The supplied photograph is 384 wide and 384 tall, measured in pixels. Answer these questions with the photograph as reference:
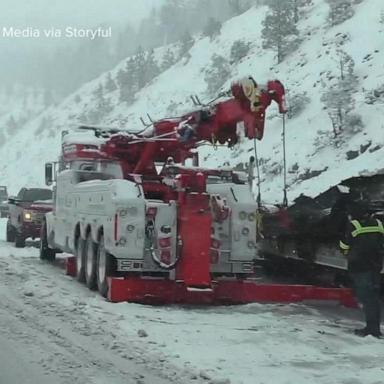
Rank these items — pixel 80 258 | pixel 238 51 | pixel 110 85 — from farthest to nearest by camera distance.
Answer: pixel 110 85
pixel 238 51
pixel 80 258

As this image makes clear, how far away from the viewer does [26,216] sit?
818 inches

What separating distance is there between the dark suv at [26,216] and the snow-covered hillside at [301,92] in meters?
2.42

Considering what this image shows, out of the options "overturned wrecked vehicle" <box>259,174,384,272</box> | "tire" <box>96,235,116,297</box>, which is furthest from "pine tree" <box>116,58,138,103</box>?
"tire" <box>96,235,116,297</box>

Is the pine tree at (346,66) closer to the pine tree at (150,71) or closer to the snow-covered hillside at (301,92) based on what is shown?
the snow-covered hillside at (301,92)

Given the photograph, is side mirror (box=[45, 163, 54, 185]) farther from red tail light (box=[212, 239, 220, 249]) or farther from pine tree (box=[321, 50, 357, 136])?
pine tree (box=[321, 50, 357, 136])

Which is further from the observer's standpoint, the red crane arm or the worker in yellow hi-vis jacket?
the red crane arm

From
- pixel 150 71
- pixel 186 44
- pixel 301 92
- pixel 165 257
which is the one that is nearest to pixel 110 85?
pixel 150 71

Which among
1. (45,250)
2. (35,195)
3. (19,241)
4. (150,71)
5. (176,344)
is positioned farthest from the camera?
(150,71)

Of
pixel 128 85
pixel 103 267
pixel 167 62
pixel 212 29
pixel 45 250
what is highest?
pixel 212 29

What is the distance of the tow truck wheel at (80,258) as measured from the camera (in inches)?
528

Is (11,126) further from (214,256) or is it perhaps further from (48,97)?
(214,256)

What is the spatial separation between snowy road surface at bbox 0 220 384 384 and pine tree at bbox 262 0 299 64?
49.0 metres

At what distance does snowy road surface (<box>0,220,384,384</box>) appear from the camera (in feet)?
23.1

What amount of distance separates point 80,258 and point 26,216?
7.67m
